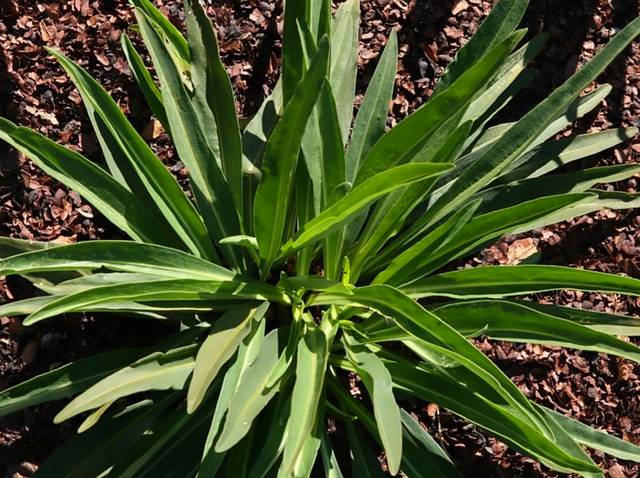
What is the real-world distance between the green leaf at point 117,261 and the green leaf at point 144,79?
1.24 feet

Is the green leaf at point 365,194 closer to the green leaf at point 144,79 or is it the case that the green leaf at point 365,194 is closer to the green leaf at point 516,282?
the green leaf at point 516,282

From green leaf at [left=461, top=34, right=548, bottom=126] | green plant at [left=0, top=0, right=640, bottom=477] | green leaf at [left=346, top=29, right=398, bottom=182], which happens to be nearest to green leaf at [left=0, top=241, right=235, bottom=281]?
green plant at [left=0, top=0, right=640, bottom=477]

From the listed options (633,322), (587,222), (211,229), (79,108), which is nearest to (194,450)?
(211,229)

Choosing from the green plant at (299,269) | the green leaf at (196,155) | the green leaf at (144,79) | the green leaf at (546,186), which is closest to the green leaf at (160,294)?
the green plant at (299,269)

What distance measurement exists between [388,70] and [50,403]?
1.06 meters

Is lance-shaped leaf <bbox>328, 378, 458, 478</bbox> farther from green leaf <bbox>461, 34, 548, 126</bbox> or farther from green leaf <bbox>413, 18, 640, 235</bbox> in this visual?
green leaf <bbox>461, 34, 548, 126</bbox>

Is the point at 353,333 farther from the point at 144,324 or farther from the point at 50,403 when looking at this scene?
the point at 50,403

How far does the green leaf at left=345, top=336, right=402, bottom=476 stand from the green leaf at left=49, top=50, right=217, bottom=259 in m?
0.39

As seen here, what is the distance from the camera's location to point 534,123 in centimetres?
156

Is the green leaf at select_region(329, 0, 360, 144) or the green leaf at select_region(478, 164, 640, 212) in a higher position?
the green leaf at select_region(329, 0, 360, 144)

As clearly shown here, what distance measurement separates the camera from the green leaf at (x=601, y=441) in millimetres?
1642

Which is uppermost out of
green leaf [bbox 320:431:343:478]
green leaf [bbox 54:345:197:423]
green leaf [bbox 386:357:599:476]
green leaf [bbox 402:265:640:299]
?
green leaf [bbox 402:265:640:299]

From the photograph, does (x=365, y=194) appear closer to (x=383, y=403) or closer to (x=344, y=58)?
(x=383, y=403)

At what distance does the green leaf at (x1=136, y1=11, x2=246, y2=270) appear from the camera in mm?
1529
